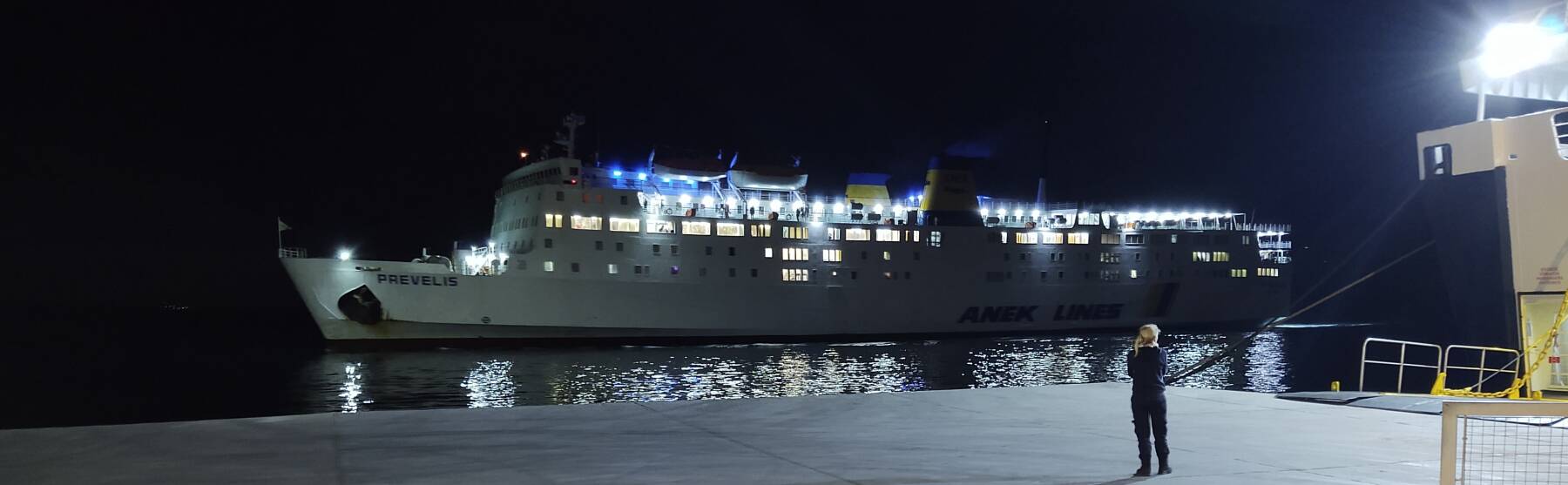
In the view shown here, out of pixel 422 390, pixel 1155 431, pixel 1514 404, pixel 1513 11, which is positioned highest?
pixel 1513 11

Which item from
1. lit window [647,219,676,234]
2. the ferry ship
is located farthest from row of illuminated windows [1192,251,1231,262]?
lit window [647,219,676,234]

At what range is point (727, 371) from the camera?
26.5m

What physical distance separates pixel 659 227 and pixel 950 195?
14.8m

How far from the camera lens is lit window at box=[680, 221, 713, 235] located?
1415 inches

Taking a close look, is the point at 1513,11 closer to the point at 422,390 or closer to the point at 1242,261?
the point at 422,390

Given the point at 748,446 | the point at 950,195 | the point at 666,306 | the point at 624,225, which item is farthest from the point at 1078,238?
the point at 748,446

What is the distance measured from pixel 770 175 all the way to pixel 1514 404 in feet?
122

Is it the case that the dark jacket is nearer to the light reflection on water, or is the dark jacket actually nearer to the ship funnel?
the light reflection on water

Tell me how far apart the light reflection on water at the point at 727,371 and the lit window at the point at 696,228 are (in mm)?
4386

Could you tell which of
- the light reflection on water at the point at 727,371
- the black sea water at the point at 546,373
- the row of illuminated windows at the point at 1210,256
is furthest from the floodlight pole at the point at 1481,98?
the row of illuminated windows at the point at 1210,256

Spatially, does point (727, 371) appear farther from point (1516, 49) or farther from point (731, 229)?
point (1516, 49)

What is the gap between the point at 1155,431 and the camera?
5941 mm

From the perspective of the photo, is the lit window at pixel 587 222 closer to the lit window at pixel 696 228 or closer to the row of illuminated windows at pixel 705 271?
the row of illuminated windows at pixel 705 271

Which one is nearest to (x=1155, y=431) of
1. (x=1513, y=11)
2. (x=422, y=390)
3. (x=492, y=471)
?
(x=492, y=471)
